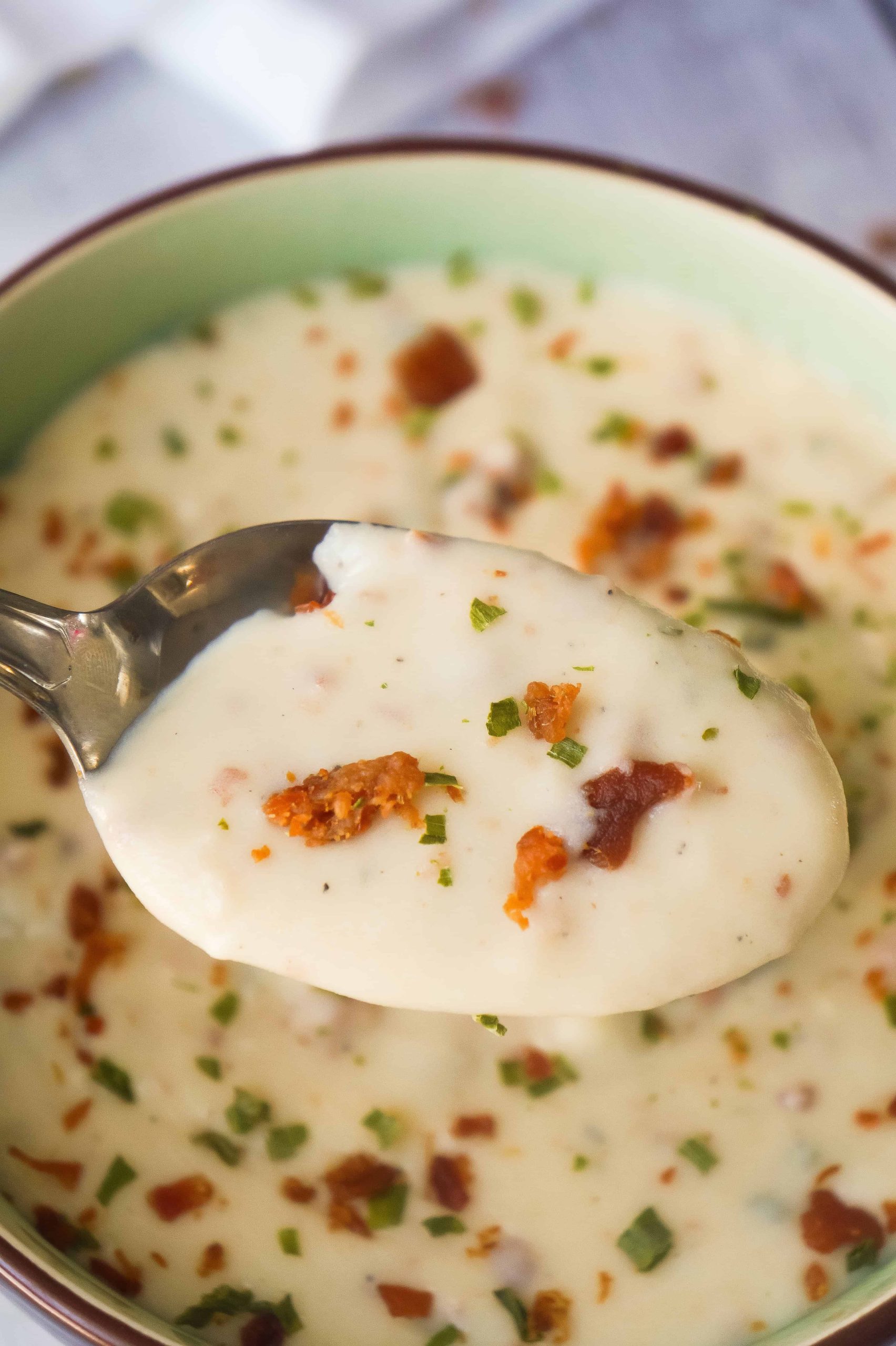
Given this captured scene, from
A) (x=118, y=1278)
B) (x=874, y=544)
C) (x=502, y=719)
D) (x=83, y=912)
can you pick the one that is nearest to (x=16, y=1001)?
(x=83, y=912)

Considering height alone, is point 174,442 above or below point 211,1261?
above

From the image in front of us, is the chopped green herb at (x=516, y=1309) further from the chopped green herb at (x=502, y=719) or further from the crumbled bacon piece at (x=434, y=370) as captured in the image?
the crumbled bacon piece at (x=434, y=370)

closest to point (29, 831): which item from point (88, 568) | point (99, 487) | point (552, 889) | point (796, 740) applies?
point (88, 568)

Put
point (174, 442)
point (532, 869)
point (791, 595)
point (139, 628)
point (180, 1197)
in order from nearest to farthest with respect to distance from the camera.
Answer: point (532, 869)
point (139, 628)
point (180, 1197)
point (791, 595)
point (174, 442)

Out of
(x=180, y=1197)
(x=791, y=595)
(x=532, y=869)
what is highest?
(x=791, y=595)

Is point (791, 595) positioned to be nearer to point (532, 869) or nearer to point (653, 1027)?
point (653, 1027)

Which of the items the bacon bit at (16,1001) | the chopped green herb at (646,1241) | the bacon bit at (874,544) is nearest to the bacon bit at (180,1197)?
the bacon bit at (16,1001)

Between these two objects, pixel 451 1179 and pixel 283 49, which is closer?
pixel 451 1179
